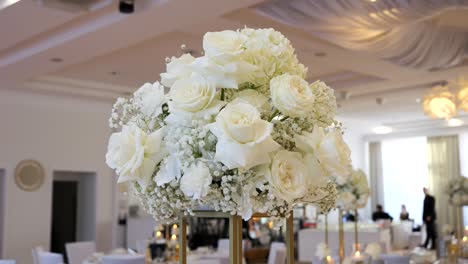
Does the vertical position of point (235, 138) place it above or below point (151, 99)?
below

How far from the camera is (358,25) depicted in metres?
6.25

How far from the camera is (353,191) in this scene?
7078 mm

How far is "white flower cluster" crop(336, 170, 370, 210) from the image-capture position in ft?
22.7

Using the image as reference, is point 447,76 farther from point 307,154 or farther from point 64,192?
point 307,154

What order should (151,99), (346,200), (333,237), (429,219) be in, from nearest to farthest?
(151,99) < (346,200) < (333,237) < (429,219)

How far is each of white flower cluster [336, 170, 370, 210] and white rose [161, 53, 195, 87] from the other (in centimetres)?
537

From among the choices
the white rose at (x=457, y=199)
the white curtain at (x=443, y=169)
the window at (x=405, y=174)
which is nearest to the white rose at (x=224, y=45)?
the white rose at (x=457, y=199)

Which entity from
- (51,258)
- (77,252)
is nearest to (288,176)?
(51,258)

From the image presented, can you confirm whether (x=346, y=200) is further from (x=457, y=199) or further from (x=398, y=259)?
(x=457, y=199)

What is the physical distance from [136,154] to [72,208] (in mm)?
11965

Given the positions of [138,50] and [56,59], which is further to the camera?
[138,50]

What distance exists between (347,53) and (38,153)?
21.7 feet

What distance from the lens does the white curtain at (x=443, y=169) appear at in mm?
17562

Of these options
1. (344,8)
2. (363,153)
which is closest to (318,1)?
(344,8)
